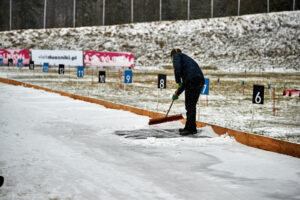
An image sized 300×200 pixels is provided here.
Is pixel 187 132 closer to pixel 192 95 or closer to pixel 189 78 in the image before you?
pixel 192 95

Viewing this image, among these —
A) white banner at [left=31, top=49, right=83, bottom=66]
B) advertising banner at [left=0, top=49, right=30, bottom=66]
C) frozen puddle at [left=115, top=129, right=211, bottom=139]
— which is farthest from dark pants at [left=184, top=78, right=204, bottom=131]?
advertising banner at [left=0, top=49, right=30, bottom=66]

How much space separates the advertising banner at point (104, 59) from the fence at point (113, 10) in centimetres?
2040

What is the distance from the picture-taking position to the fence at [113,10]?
6228 cm

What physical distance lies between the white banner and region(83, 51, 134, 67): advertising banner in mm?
828

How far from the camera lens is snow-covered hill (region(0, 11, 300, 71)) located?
56719 mm

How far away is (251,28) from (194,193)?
6047cm

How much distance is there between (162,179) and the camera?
475 cm

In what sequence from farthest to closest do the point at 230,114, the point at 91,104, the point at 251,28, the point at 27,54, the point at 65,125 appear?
the point at 251,28 < the point at 27,54 < the point at 91,104 < the point at 230,114 < the point at 65,125

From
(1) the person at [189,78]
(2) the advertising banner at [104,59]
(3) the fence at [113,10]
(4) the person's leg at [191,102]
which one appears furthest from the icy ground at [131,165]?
(3) the fence at [113,10]

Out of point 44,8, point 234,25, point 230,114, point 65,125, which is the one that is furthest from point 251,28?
point 65,125

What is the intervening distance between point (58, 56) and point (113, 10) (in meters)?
23.1

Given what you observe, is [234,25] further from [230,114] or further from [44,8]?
[230,114]

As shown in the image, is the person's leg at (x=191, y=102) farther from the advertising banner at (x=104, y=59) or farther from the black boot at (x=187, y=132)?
the advertising banner at (x=104, y=59)

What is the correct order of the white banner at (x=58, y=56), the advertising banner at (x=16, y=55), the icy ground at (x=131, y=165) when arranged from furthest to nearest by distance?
the advertising banner at (x=16, y=55)
the white banner at (x=58, y=56)
the icy ground at (x=131, y=165)
